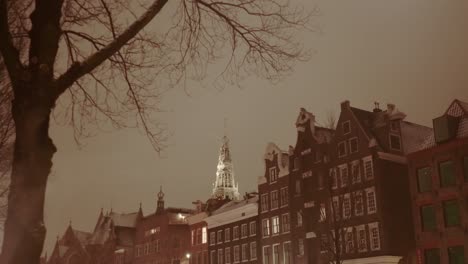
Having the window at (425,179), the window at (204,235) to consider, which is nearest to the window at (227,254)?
the window at (204,235)

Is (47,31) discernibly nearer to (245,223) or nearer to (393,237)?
(393,237)

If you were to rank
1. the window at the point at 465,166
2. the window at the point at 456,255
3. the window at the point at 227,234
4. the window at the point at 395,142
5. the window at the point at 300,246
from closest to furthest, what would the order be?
the window at the point at 456,255, the window at the point at 465,166, the window at the point at 395,142, the window at the point at 300,246, the window at the point at 227,234

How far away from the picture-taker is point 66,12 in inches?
329

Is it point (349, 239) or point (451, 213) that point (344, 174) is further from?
point (451, 213)

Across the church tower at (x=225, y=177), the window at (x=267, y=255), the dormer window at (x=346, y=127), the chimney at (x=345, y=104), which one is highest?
the church tower at (x=225, y=177)

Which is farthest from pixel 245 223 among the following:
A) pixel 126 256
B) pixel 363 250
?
pixel 126 256

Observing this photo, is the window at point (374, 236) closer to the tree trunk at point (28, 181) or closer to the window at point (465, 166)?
the window at point (465, 166)

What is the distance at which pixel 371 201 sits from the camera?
50125mm

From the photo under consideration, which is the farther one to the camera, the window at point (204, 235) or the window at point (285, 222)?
the window at point (204, 235)

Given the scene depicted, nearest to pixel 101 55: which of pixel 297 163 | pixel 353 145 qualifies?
pixel 353 145

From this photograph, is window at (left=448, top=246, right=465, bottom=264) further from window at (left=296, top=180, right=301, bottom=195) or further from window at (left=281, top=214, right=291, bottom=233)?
window at (left=281, top=214, right=291, bottom=233)

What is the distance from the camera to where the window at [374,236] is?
48.8 meters

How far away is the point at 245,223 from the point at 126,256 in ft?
129

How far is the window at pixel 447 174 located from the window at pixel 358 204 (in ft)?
24.3
